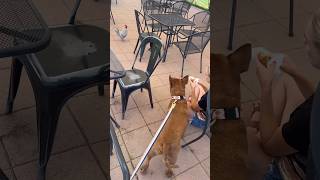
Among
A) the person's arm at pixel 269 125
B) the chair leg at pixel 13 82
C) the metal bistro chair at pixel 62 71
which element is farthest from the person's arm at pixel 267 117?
the chair leg at pixel 13 82

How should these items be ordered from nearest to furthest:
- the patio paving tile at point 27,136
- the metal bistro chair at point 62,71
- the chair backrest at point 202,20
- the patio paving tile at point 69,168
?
1. the chair backrest at point 202,20
2. the metal bistro chair at point 62,71
3. the patio paving tile at point 69,168
4. the patio paving tile at point 27,136

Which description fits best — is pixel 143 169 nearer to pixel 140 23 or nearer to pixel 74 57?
pixel 140 23

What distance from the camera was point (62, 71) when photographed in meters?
1.23

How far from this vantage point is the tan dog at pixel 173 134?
2.17 feet

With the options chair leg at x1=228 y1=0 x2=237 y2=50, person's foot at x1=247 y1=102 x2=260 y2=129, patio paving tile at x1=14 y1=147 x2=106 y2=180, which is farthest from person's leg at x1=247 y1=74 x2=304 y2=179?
patio paving tile at x1=14 y1=147 x2=106 y2=180

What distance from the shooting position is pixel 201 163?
0.65m

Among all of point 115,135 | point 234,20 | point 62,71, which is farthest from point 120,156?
point 62,71

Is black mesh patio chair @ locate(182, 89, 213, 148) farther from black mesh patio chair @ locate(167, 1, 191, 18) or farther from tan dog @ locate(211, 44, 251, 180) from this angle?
black mesh patio chair @ locate(167, 1, 191, 18)

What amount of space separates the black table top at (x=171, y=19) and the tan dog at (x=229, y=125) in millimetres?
122

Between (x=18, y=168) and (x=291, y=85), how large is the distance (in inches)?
50.5

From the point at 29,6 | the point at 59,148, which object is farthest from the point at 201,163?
the point at 59,148

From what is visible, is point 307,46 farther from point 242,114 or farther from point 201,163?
point 201,163

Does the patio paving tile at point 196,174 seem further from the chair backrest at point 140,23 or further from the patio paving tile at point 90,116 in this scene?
the patio paving tile at point 90,116

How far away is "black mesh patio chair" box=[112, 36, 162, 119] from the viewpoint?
2.14 ft
